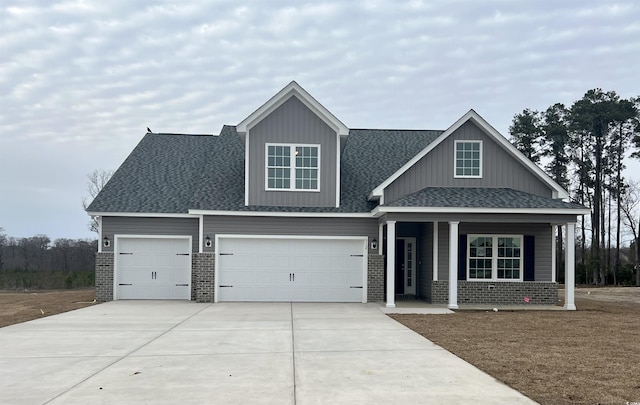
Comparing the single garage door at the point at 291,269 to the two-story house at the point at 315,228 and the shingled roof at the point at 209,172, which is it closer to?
the two-story house at the point at 315,228

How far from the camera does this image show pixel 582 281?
3725cm

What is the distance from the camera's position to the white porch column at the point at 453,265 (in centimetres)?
1603

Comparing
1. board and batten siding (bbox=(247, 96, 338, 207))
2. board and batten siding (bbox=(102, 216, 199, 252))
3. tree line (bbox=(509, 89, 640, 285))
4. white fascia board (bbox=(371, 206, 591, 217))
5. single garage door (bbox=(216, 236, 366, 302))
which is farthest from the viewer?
tree line (bbox=(509, 89, 640, 285))

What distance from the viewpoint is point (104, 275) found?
18219 millimetres

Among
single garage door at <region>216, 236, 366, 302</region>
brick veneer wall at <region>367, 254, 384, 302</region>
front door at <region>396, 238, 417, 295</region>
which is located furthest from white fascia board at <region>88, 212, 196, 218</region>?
front door at <region>396, 238, 417, 295</region>

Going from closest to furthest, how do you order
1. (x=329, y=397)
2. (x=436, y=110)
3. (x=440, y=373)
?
(x=329, y=397) < (x=440, y=373) < (x=436, y=110)

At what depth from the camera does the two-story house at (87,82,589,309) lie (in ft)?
56.5

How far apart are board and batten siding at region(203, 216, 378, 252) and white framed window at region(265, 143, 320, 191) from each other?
109cm

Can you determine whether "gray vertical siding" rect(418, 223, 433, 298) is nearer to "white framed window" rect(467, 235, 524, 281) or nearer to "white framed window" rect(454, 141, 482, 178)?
"white framed window" rect(467, 235, 524, 281)

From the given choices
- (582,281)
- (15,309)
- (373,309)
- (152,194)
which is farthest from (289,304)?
(582,281)

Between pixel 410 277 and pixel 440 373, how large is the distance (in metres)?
12.2

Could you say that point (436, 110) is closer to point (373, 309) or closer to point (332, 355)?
point (373, 309)

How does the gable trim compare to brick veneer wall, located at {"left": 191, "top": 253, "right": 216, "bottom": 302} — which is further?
brick veneer wall, located at {"left": 191, "top": 253, "right": 216, "bottom": 302}

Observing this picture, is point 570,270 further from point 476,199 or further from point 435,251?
point 435,251
